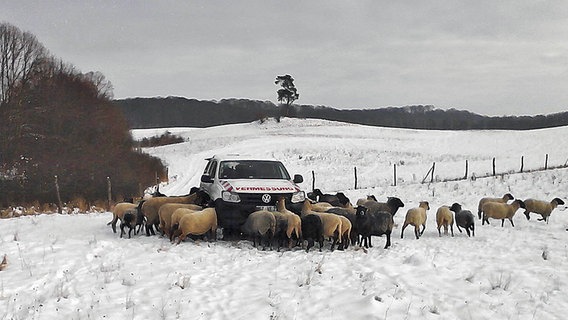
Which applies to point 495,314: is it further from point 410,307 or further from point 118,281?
point 118,281

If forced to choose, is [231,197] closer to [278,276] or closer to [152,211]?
[152,211]

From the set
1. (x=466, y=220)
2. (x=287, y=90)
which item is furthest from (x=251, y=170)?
(x=287, y=90)

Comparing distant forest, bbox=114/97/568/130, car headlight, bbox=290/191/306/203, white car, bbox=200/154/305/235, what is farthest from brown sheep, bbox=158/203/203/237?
distant forest, bbox=114/97/568/130

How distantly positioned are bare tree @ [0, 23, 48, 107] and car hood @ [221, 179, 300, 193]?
30521 mm

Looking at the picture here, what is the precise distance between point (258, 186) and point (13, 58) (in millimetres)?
34019

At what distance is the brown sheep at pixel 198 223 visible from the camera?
33.4 ft

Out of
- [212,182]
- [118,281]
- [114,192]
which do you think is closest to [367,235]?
[212,182]

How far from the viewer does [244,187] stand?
11.1m

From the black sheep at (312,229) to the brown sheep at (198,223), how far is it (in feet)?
7.18

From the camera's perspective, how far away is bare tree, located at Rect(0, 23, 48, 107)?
115 ft

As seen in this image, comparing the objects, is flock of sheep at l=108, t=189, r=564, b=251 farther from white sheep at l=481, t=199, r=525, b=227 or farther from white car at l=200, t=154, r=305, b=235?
white sheep at l=481, t=199, r=525, b=227

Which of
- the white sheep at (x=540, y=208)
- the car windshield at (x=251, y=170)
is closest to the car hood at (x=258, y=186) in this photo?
the car windshield at (x=251, y=170)

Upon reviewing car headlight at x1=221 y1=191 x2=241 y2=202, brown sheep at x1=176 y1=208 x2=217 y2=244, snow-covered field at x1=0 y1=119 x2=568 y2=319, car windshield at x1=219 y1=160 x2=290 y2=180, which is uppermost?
car windshield at x1=219 y1=160 x2=290 y2=180

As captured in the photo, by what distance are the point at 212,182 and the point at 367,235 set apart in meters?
4.44
